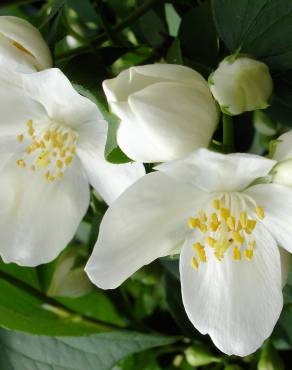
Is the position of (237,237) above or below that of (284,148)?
below

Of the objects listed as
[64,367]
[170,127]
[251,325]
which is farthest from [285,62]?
[64,367]

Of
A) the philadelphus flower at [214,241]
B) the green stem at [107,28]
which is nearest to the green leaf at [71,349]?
the philadelphus flower at [214,241]

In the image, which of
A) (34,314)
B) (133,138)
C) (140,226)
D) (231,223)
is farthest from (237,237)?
(34,314)

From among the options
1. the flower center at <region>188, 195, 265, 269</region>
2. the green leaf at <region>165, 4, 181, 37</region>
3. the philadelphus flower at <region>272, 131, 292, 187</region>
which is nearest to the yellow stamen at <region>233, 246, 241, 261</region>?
the flower center at <region>188, 195, 265, 269</region>

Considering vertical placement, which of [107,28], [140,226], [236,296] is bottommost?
[236,296]

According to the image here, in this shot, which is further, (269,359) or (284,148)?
(269,359)

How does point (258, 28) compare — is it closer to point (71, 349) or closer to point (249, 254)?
point (249, 254)
